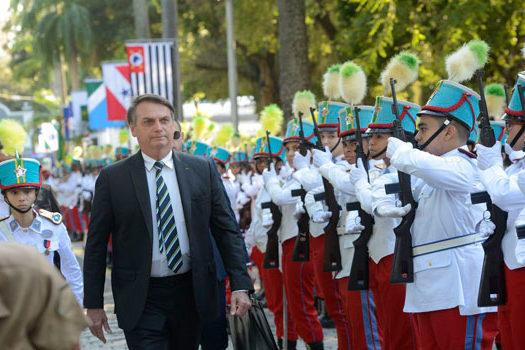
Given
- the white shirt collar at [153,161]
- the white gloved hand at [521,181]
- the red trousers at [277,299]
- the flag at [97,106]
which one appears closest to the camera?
the white gloved hand at [521,181]

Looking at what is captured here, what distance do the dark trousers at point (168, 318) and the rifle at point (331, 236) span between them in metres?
1.97

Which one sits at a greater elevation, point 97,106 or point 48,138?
point 97,106

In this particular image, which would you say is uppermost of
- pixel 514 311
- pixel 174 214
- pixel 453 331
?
pixel 174 214

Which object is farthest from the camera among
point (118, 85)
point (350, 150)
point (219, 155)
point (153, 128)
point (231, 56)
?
point (231, 56)

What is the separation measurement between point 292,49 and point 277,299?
25.4 ft

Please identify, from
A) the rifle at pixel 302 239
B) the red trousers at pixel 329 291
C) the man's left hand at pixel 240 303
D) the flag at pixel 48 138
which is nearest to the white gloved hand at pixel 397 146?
the man's left hand at pixel 240 303

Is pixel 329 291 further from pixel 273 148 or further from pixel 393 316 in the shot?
pixel 273 148

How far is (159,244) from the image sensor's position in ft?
17.1

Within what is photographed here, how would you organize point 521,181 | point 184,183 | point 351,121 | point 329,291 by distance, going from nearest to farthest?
point 521,181
point 184,183
point 351,121
point 329,291

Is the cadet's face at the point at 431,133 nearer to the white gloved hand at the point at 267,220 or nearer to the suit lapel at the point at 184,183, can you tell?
the suit lapel at the point at 184,183

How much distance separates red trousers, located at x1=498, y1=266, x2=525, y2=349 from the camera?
497 centimetres

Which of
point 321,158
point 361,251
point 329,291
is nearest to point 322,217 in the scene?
point 321,158

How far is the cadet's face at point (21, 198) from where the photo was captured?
6.51 m

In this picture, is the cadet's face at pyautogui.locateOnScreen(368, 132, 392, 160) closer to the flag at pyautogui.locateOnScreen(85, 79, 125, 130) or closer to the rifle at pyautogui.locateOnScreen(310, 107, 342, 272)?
the rifle at pyautogui.locateOnScreen(310, 107, 342, 272)
